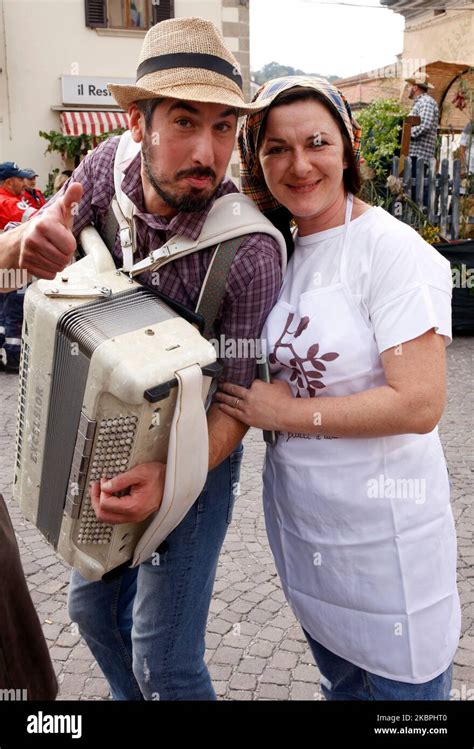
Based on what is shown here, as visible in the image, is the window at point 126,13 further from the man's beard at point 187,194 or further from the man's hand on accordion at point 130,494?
the man's hand on accordion at point 130,494

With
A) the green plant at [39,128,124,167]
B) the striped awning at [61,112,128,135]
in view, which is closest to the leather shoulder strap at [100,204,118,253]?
the green plant at [39,128,124,167]

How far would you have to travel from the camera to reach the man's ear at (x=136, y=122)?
76.9 inches

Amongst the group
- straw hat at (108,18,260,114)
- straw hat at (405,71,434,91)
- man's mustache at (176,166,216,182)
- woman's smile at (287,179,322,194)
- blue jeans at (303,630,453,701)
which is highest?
straw hat at (405,71,434,91)

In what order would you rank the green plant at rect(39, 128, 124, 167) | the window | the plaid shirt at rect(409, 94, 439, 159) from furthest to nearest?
1. the window
2. the green plant at rect(39, 128, 124, 167)
3. the plaid shirt at rect(409, 94, 439, 159)

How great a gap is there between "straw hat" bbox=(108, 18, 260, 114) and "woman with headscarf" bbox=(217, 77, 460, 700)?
0.40 ft

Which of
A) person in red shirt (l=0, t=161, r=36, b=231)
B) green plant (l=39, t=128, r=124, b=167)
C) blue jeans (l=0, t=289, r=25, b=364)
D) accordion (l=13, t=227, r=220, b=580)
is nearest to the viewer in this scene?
accordion (l=13, t=227, r=220, b=580)

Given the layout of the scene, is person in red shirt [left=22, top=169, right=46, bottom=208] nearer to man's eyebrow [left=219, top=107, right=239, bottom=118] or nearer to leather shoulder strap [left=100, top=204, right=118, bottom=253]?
leather shoulder strap [left=100, top=204, right=118, bottom=253]

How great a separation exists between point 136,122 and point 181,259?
1.37 feet

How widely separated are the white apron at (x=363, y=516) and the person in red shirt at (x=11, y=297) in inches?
241

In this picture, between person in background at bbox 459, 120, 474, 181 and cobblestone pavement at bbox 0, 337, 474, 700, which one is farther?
person in background at bbox 459, 120, 474, 181

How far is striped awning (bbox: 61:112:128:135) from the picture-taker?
1408 centimetres

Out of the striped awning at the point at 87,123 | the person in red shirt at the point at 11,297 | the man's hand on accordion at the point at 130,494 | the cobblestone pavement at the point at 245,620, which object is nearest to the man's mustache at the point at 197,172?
the man's hand on accordion at the point at 130,494

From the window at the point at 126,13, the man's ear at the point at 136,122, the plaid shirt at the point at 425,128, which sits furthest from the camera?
the window at the point at 126,13
